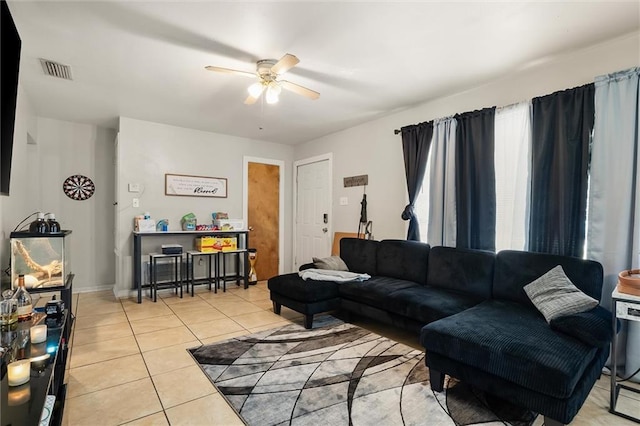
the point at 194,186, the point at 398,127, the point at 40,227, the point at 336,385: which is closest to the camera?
the point at 336,385

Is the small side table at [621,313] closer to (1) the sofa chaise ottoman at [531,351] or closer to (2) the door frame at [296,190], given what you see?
(1) the sofa chaise ottoman at [531,351]

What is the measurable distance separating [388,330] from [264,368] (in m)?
1.39

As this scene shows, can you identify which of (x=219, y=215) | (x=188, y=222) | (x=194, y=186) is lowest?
(x=188, y=222)

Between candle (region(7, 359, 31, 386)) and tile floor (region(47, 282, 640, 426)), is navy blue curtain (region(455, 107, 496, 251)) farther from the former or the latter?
candle (region(7, 359, 31, 386))

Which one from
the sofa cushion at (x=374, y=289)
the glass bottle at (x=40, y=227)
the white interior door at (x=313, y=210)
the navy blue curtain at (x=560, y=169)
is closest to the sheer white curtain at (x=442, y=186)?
the sofa cushion at (x=374, y=289)

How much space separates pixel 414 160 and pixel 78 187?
15.5 feet

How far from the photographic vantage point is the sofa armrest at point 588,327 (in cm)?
180

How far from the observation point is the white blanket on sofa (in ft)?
11.4

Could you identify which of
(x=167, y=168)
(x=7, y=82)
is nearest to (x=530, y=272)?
(x=7, y=82)

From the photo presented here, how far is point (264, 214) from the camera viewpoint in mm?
5758

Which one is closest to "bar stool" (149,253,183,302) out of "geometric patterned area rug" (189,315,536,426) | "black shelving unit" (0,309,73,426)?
"geometric patterned area rug" (189,315,536,426)

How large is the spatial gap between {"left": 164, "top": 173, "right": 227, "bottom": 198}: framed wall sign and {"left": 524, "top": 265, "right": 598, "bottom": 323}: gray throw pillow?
172 inches

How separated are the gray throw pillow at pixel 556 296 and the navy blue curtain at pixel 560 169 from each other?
34 centimetres

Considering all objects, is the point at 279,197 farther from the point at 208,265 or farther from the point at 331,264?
the point at 331,264
